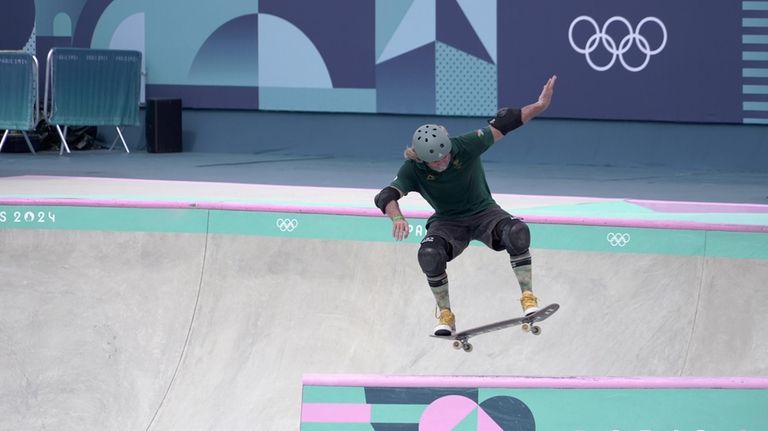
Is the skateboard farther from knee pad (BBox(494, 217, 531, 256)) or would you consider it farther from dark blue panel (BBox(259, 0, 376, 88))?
dark blue panel (BBox(259, 0, 376, 88))

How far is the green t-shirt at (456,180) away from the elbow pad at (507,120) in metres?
0.08

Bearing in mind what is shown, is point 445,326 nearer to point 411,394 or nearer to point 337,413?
point 411,394

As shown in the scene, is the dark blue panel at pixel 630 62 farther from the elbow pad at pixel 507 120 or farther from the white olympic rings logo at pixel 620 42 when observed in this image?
the elbow pad at pixel 507 120

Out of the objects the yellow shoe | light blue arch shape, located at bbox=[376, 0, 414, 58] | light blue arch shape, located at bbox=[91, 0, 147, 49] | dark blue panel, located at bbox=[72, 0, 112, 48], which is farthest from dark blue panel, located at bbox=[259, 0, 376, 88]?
the yellow shoe

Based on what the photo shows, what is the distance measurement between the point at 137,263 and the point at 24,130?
7.95m

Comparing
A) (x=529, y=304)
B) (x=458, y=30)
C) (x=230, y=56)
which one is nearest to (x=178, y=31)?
(x=230, y=56)

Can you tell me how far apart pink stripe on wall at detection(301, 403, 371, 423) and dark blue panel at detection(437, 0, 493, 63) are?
11476 mm

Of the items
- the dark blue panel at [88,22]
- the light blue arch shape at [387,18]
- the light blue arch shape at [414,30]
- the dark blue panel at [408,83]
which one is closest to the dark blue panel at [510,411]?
the dark blue panel at [408,83]

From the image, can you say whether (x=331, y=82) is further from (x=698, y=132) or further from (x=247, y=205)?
(x=247, y=205)

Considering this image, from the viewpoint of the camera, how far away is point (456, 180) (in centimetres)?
A: 830

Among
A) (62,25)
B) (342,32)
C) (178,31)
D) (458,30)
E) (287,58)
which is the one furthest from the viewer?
(62,25)

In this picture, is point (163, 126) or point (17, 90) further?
point (163, 126)

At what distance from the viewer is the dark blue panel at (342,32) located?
1769 cm

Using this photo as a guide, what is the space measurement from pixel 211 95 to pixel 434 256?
11291 mm
